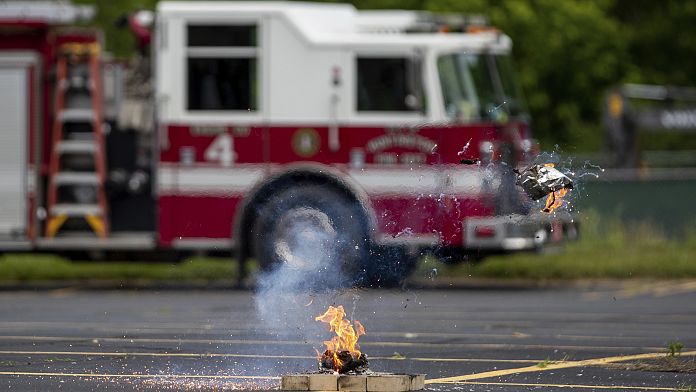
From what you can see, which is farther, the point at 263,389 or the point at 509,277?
the point at 509,277

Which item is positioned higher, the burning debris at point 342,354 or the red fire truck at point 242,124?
the red fire truck at point 242,124

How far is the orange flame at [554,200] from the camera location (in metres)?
10.7

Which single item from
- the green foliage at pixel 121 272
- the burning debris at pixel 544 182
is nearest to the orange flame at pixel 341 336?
the burning debris at pixel 544 182

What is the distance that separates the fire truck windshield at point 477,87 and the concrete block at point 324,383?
10014 mm

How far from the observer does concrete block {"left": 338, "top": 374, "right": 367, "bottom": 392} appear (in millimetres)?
9367

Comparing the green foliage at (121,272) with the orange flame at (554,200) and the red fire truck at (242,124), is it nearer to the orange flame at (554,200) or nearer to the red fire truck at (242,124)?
the red fire truck at (242,124)

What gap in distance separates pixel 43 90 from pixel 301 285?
9265mm

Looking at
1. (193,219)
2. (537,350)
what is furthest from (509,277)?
(537,350)

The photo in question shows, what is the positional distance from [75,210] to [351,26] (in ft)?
13.0

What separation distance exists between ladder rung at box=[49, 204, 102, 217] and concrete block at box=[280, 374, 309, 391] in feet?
35.8

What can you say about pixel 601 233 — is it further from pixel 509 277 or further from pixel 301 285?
pixel 301 285

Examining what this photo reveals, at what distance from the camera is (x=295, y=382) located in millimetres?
9523

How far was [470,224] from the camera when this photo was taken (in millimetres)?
18828

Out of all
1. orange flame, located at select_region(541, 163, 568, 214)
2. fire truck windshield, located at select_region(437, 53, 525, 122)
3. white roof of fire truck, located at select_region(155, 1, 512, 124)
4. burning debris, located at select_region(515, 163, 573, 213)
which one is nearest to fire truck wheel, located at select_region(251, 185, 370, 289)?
white roof of fire truck, located at select_region(155, 1, 512, 124)
